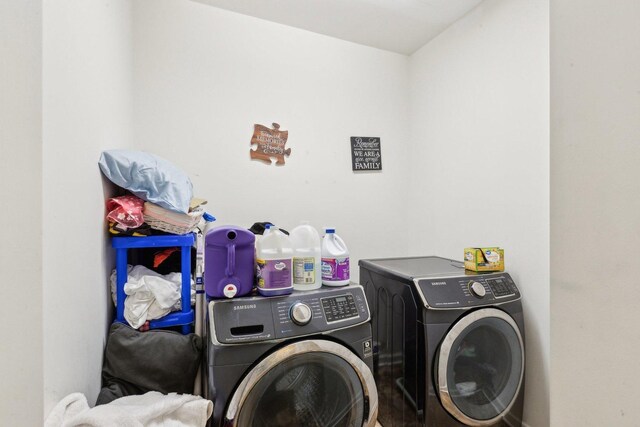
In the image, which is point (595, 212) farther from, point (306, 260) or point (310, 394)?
point (310, 394)

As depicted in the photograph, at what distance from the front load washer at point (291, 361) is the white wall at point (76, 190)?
0.42 metres

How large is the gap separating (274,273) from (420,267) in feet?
3.22

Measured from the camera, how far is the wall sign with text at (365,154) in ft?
7.80

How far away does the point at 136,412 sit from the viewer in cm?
94

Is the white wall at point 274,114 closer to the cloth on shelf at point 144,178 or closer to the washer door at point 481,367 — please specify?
the cloth on shelf at point 144,178

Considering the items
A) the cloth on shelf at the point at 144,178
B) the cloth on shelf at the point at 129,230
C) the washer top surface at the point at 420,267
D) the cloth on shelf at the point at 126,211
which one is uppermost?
the cloth on shelf at the point at 144,178

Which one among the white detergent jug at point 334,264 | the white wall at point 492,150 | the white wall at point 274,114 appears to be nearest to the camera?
the white detergent jug at point 334,264

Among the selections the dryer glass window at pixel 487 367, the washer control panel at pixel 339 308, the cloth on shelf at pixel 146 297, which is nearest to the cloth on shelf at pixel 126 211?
the cloth on shelf at pixel 146 297

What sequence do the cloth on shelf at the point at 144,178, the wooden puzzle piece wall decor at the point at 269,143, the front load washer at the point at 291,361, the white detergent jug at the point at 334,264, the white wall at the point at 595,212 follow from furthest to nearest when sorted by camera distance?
1. the wooden puzzle piece wall decor at the point at 269,143
2. the white detergent jug at the point at 334,264
3. the cloth on shelf at the point at 144,178
4. the front load washer at the point at 291,361
5. the white wall at the point at 595,212

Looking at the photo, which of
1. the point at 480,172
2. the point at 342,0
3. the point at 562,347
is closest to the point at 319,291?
the point at 562,347

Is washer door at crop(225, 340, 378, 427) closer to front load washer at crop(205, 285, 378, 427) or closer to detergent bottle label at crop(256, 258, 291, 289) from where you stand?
front load washer at crop(205, 285, 378, 427)

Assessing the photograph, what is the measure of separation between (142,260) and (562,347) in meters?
1.70

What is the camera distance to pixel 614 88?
1.44 feet

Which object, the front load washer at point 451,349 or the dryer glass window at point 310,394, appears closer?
the dryer glass window at point 310,394
